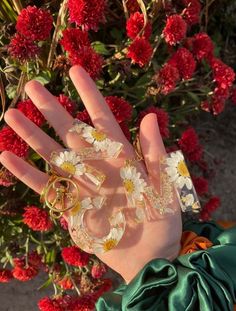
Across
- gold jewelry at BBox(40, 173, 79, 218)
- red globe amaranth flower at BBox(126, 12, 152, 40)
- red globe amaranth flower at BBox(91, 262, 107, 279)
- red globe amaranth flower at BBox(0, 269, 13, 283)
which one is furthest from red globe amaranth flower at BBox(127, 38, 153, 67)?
red globe amaranth flower at BBox(0, 269, 13, 283)

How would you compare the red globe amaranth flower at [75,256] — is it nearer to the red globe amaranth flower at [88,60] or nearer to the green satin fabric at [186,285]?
the green satin fabric at [186,285]

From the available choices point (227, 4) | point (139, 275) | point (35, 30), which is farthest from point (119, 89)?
point (227, 4)

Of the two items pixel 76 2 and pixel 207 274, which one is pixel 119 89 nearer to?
pixel 76 2

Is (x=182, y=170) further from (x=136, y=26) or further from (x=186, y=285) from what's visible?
(x=136, y=26)

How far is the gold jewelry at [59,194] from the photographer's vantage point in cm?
117

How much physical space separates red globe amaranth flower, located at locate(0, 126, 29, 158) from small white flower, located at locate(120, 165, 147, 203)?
10.1 inches

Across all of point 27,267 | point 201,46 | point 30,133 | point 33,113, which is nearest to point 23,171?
point 30,133

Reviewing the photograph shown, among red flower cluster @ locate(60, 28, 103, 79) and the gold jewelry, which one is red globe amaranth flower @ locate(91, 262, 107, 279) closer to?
the gold jewelry

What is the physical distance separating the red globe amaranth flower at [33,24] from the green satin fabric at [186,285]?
0.61 m

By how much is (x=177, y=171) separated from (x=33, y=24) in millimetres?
496

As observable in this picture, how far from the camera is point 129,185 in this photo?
120 centimetres

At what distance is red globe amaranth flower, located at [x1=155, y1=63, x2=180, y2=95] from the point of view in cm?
147

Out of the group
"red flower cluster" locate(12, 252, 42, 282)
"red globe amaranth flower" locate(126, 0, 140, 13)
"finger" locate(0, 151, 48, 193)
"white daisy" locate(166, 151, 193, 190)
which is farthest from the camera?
"red flower cluster" locate(12, 252, 42, 282)

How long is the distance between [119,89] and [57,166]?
532mm
